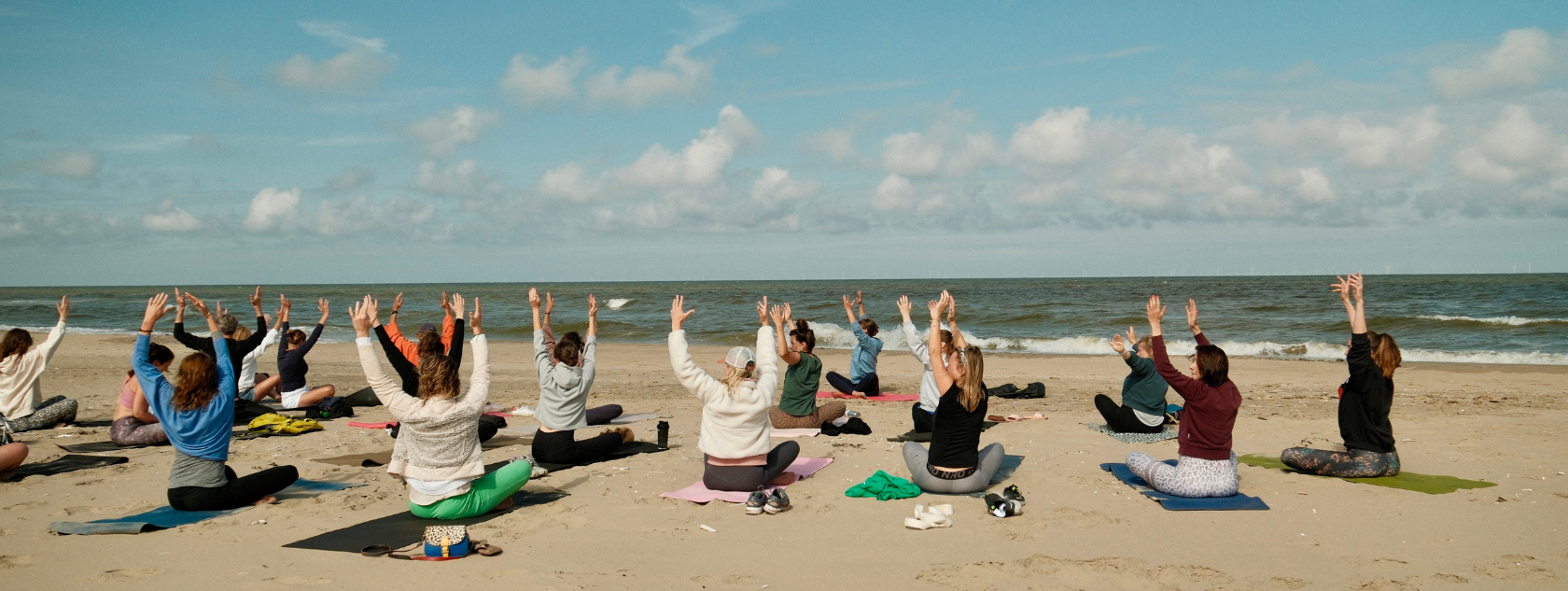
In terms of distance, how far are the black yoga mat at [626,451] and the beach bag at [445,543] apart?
8.95ft

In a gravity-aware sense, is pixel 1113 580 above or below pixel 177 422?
below

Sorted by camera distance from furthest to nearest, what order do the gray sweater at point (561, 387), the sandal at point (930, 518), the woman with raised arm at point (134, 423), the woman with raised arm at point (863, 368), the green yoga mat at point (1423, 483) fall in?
the woman with raised arm at point (863, 368)
the woman with raised arm at point (134, 423)
the gray sweater at point (561, 387)
the green yoga mat at point (1423, 483)
the sandal at point (930, 518)

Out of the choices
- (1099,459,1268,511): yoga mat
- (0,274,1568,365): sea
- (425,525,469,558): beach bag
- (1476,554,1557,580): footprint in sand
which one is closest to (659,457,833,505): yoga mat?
(425,525,469,558): beach bag

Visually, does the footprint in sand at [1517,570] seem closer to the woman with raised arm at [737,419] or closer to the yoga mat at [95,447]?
the woman with raised arm at [737,419]

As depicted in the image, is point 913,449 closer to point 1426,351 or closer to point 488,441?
point 488,441

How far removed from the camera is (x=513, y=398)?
13711 millimetres

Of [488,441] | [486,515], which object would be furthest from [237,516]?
[488,441]

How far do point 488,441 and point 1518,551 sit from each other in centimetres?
890

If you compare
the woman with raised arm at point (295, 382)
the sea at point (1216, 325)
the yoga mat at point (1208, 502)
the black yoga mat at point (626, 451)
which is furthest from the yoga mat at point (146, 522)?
the sea at point (1216, 325)

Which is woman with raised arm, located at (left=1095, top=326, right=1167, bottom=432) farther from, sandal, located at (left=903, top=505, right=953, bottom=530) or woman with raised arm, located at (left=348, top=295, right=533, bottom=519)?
woman with raised arm, located at (left=348, top=295, right=533, bottom=519)

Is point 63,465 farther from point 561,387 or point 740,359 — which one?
point 740,359

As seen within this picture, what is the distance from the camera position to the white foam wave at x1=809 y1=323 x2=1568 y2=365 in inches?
738

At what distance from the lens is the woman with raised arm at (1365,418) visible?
22.2ft

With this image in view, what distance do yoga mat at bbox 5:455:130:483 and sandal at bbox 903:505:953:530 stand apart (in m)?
7.42
